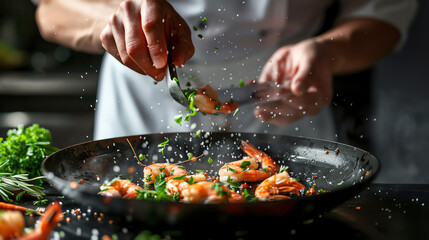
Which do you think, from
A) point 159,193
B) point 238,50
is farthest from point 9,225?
point 238,50

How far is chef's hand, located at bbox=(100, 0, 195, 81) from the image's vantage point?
1.25 m

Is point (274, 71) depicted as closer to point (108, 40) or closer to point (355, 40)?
point (355, 40)

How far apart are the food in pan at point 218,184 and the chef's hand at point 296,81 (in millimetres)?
221

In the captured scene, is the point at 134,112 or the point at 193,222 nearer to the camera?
the point at 193,222

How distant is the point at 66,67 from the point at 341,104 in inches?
96.5

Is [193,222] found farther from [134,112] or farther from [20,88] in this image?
[20,88]

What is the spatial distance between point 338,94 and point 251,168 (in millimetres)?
1565

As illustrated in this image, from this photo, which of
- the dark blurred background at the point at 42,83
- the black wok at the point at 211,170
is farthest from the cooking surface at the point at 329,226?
the dark blurred background at the point at 42,83

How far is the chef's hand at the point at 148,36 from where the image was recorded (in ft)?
4.10

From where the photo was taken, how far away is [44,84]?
12.5 feet

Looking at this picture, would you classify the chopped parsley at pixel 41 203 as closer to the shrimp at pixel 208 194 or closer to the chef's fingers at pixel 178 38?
the shrimp at pixel 208 194

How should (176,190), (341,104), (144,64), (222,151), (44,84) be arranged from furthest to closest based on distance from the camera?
(44,84) < (341,104) < (222,151) < (144,64) < (176,190)

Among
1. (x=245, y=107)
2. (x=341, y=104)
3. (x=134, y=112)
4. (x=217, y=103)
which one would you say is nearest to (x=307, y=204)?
(x=217, y=103)

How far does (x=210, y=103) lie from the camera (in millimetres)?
1351
